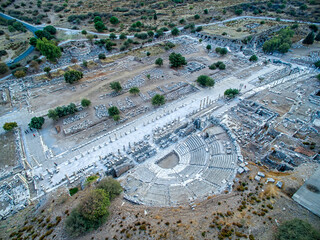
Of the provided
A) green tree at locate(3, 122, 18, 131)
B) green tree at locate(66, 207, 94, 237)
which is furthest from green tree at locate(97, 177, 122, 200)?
green tree at locate(3, 122, 18, 131)

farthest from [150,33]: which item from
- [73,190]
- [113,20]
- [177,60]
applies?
[73,190]

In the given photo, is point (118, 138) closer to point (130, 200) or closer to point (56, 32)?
point (130, 200)

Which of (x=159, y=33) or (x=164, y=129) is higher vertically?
(x=159, y=33)

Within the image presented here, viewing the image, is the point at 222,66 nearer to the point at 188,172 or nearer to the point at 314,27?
the point at 188,172

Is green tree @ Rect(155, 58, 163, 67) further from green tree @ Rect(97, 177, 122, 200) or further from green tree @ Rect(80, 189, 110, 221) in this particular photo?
green tree @ Rect(80, 189, 110, 221)

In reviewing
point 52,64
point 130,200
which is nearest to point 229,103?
point 130,200

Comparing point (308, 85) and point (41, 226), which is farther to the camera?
point (308, 85)
